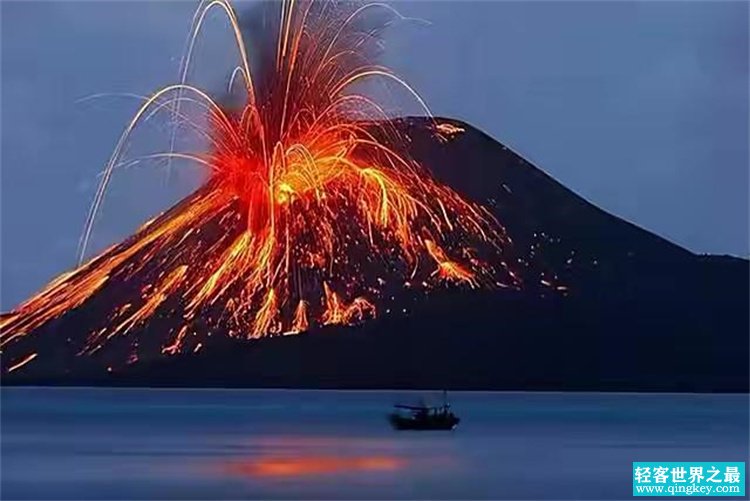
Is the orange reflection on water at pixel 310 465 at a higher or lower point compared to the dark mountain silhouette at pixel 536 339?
lower

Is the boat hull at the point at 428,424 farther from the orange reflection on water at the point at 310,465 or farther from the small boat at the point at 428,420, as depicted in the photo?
the orange reflection on water at the point at 310,465

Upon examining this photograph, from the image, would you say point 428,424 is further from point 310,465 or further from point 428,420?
point 310,465

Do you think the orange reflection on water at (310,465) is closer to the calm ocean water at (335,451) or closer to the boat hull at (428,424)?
the calm ocean water at (335,451)

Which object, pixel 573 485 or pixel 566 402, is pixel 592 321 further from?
pixel 573 485

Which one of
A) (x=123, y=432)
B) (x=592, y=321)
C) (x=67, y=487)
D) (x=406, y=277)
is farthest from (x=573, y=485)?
(x=592, y=321)

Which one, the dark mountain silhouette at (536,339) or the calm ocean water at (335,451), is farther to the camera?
the dark mountain silhouette at (536,339)

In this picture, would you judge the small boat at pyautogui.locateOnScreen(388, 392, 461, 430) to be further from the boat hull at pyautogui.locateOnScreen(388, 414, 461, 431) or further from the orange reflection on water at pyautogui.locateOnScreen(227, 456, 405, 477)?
the orange reflection on water at pyautogui.locateOnScreen(227, 456, 405, 477)

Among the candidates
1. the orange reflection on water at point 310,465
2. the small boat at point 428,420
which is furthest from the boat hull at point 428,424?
the orange reflection on water at point 310,465
